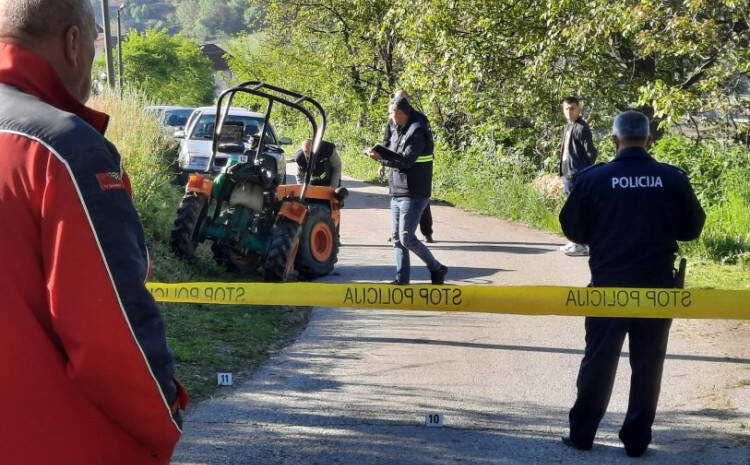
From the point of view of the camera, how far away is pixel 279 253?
9977 millimetres

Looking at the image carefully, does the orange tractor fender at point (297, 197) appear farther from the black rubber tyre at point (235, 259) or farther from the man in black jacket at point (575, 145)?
the man in black jacket at point (575, 145)

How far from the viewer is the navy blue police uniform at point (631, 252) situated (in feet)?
17.3

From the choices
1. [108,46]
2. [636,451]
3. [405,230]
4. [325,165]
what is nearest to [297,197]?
[405,230]

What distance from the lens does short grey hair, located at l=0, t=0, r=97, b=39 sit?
2.11m

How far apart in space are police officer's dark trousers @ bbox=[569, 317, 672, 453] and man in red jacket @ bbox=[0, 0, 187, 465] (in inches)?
146

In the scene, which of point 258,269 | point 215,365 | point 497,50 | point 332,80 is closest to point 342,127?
point 332,80

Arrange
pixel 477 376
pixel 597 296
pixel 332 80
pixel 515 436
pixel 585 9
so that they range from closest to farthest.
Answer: pixel 597 296
pixel 515 436
pixel 477 376
pixel 585 9
pixel 332 80

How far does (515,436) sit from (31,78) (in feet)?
13.7

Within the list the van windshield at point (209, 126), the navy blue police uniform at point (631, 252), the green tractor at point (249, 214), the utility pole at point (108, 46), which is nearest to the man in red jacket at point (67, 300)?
the navy blue police uniform at point (631, 252)

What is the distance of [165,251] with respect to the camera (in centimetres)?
1070

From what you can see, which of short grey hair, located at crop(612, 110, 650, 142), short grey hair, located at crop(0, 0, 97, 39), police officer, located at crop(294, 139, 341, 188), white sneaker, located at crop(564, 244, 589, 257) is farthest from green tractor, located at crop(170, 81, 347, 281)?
short grey hair, located at crop(0, 0, 97, 39)

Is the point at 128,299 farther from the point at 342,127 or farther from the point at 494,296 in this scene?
the point at 342,127

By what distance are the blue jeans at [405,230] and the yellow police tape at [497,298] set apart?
399 cm

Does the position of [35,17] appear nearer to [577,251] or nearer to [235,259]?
[235,259]
